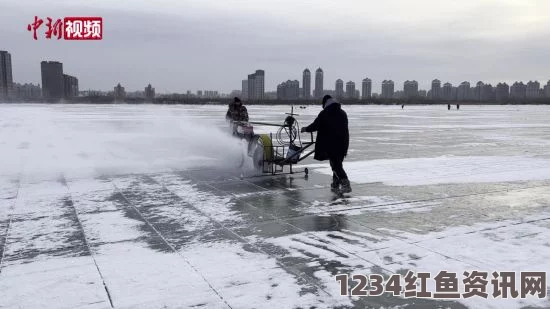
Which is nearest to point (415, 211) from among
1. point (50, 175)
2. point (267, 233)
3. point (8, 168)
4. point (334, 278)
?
point (267, 233)

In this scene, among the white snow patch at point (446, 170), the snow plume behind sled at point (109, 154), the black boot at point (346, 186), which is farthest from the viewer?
the snow plume behind sled at point (109, 154)

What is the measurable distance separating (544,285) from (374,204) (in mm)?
3353

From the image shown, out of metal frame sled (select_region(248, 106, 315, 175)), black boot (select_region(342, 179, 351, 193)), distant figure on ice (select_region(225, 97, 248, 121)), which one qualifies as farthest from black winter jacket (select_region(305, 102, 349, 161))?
distant figure on ice (select_region(225, 97, 248, 121))

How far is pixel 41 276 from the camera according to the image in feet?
14.5

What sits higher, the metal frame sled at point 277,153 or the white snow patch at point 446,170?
the metal frame sled at point 277,153

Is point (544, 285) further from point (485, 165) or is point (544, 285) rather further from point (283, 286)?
point (485, 165)

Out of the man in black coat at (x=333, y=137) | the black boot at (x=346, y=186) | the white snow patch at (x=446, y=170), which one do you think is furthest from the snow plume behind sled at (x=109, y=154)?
the black boot at (x=346, y=186)

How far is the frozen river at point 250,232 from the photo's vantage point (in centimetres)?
409

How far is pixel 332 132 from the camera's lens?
8.44m

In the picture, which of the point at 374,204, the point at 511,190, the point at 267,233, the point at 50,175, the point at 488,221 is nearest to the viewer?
the point at 267,233

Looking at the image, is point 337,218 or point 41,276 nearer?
point 41,276

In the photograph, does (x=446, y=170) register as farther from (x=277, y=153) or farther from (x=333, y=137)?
(x=277, y=153)

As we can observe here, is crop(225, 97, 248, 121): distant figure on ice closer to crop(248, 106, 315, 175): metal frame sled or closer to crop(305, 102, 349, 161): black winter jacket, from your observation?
crop(248, 106, 315, 175): metal frame sled

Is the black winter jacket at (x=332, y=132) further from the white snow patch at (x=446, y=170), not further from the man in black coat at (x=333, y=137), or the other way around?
the white snow patch at (x=446, y=170)
